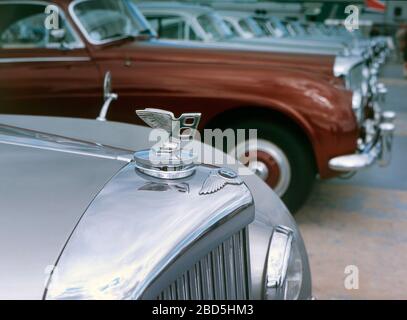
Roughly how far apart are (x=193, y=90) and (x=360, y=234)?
4.70 ft

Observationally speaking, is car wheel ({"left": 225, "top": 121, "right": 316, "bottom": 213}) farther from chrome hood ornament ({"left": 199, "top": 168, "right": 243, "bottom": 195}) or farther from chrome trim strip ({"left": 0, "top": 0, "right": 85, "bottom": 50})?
chrome hood ornament ({"left": 199, "top": 168, "right": 243, "bottom": 195})

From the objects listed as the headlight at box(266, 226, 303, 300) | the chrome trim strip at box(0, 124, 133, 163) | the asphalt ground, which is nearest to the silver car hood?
the chrome trim strip at box(0, 124, 133, 163)

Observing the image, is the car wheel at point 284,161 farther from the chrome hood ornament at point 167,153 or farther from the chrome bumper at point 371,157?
the chrome hood ornament at point 167,153

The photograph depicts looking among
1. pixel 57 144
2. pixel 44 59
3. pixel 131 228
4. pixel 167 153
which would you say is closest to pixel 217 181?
pixel 167 153

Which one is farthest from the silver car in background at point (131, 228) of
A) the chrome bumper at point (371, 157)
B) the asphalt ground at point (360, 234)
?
the chrome bumper at point (371, 157)

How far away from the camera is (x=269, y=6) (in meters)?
16.3

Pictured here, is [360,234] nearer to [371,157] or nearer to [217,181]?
[371,157]

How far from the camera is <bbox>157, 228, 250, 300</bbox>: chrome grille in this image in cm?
120

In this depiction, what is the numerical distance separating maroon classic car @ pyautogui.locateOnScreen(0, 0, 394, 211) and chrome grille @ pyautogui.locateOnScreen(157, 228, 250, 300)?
7.90 ft

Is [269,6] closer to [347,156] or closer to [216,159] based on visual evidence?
[347,156]

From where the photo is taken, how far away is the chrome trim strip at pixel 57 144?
Result: 149cm

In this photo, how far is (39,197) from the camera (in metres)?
1.18

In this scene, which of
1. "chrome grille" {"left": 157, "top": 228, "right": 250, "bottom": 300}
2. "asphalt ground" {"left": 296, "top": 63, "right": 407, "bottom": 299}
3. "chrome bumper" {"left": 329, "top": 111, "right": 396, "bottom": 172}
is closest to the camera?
"chrome grille" {"left": 157, "top": 228, "right": 250, "bottom": 300}

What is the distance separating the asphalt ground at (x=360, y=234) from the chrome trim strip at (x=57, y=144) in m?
1.68
